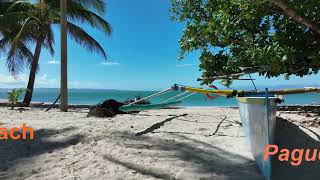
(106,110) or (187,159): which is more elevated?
(106,110)

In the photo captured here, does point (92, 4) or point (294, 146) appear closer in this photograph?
point (294, 146)

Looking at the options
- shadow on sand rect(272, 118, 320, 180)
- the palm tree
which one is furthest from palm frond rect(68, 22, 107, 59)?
shadow on sand rect(272, 118, 320, 180)

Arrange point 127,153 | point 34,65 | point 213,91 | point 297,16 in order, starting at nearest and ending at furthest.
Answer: point 297,16
point 127,153
point 213,91
point 34,65

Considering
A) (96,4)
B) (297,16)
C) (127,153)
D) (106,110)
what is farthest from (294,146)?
(96,4)

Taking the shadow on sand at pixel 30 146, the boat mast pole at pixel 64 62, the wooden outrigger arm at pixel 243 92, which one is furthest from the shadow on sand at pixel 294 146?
the boat mast pole at pixel 64 62

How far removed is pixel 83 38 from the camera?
16.1m

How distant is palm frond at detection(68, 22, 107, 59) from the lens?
15906mm

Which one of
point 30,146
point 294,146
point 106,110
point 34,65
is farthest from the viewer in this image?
point 34,65

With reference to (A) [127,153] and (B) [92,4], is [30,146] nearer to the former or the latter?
(A) [127,153]

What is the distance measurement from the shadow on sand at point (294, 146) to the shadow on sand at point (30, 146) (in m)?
3.36

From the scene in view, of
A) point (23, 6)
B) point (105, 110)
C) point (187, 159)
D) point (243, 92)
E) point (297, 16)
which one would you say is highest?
point (23, 6)

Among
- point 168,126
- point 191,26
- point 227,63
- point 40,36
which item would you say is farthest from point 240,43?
point 40,36

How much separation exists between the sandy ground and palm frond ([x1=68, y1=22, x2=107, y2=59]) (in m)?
8.34

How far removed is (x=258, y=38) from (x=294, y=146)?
222cm
